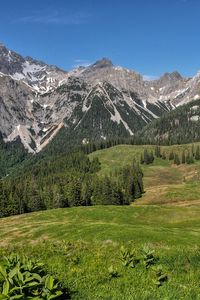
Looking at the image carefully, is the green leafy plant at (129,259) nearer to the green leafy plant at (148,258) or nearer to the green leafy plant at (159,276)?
the green leafy plant at (148,258)

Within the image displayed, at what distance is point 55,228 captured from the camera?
85062 mm

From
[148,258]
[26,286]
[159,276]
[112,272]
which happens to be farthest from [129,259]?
[26,286]

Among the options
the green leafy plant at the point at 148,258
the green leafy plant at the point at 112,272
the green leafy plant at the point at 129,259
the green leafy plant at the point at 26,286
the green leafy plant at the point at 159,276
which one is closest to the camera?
the green leafy plant at the point at 26,286

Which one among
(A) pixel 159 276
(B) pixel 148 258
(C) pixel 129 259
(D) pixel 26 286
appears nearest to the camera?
(D) pixel 26 286

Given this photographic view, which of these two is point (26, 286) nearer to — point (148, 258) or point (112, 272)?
point (112, 272)

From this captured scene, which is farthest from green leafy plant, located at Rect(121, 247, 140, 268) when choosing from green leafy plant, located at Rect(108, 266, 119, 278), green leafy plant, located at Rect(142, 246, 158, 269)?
green leafy plant, located at Rect(108, 266, 119, 278)

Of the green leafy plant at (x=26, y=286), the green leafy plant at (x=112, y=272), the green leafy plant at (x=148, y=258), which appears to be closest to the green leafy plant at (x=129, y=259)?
the green leafy plant at (x=148, y=258)

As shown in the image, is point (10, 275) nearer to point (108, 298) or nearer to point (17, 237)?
point (108, 298)

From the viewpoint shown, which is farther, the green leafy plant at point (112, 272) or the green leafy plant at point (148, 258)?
the green leafy plant at point (148, 258)

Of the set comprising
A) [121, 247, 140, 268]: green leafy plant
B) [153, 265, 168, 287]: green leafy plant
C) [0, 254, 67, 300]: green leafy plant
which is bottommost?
[153, 265, 168, 287]: green leafy plant

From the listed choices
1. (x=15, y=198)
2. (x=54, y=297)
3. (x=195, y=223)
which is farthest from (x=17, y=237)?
(x=15, y=198)

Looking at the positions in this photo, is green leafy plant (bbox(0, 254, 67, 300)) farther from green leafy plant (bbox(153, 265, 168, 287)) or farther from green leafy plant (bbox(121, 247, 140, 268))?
green leafy plant (bbox(121, 247, 140, 268))

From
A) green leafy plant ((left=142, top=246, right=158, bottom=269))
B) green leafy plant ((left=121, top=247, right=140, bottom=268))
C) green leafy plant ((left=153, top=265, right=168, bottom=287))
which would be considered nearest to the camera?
green leafy plant ((left=153, top=265, right=168, bottom=287))

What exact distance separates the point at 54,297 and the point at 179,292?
5959 millimetres
